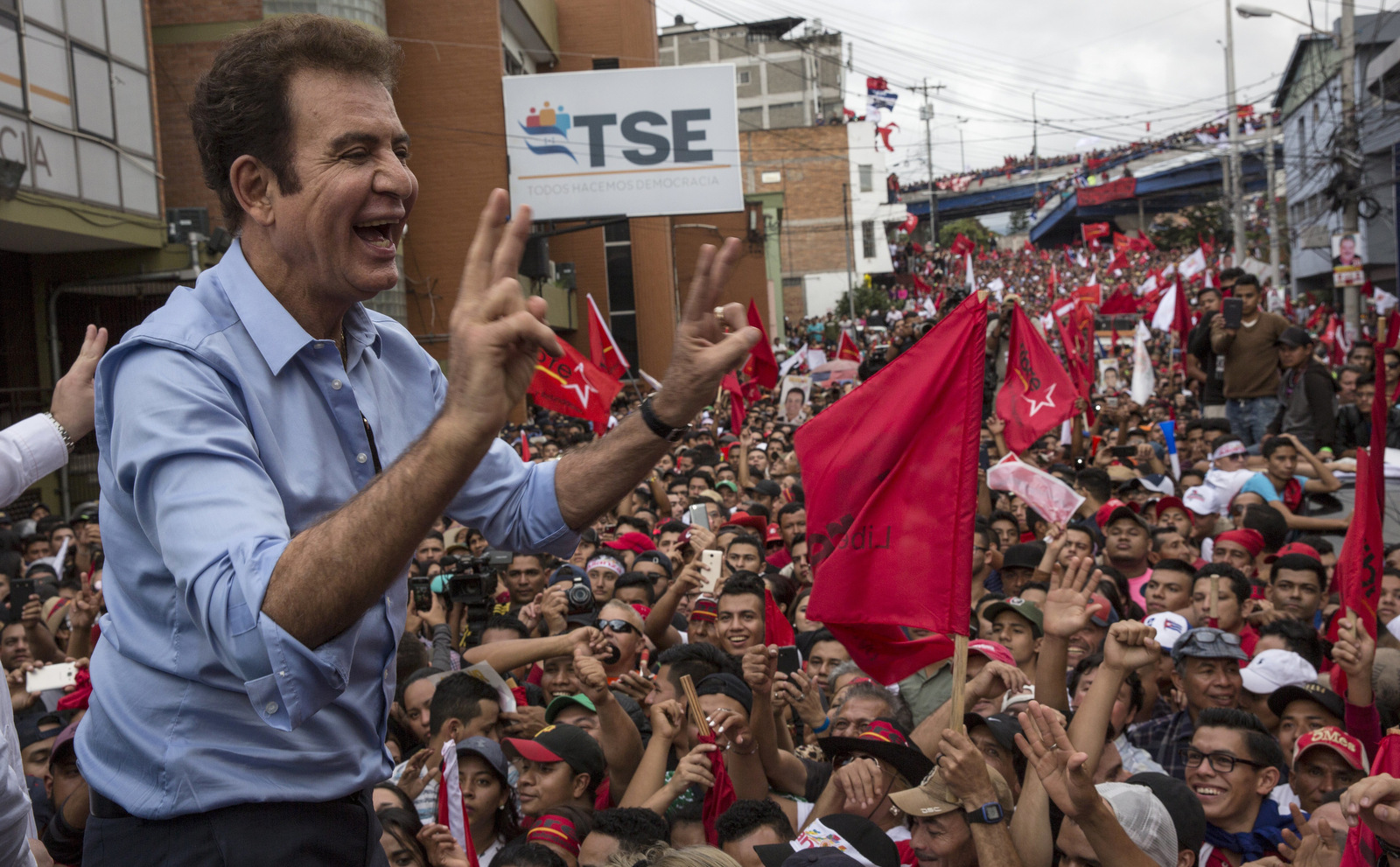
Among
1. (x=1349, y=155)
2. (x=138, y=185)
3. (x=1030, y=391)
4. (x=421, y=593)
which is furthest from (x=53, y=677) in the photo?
(x=1349, y=155)

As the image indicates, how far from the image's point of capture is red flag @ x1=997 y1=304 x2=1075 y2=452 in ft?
34.3

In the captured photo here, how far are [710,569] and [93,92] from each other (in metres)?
11.6

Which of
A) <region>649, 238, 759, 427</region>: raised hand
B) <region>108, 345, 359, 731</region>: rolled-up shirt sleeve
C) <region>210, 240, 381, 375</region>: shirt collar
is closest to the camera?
<region>108, 345, 359, 731</region>: rolled-up shirt sleeve

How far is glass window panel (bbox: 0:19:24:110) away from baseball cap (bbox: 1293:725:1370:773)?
13548 mm

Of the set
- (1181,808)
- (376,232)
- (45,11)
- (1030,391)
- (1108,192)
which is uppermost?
(1108,192)

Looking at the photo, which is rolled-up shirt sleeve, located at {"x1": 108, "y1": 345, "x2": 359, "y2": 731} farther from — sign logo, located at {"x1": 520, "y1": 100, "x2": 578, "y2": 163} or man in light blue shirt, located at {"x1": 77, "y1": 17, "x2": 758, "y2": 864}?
sign logo, located at {"x1": 520, "y1": 100, "x2": 578, "y2": 163}

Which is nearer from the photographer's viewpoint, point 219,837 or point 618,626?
point 219,837

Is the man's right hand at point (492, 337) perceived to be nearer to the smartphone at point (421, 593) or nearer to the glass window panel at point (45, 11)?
the smartphone at point (421, 593)

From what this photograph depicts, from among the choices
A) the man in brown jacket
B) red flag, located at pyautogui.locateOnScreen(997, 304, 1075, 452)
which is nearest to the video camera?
red flag, located at pyautogui.locateOnScreen(997, 304, 1075, 452)

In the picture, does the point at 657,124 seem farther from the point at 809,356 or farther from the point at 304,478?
the point at 304,478

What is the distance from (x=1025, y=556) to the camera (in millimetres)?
8180

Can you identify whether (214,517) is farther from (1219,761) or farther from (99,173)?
(99,173)

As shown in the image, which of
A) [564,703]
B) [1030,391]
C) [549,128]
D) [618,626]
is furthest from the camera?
[549,128]

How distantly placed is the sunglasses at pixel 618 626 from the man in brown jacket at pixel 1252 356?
788 centimetres
